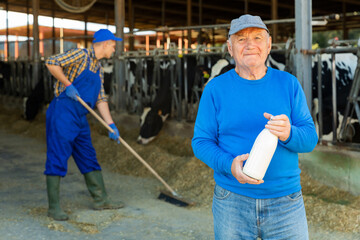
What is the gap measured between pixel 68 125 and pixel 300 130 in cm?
265

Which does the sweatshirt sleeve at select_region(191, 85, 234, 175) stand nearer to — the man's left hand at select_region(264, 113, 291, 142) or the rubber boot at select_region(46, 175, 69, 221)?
the man's left hand at select_region(264, 113, 291, 142)

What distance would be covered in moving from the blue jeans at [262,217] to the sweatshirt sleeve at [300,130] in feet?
0.69

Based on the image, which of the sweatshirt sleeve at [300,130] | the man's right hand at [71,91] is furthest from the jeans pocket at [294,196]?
the man's right hand at [71,91]

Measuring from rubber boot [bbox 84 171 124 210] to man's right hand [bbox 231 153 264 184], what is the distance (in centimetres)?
282

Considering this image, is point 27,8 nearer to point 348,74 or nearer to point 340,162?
point 348,74

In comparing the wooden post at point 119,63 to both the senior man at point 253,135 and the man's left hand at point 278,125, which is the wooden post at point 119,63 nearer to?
the senior man at point 253,135

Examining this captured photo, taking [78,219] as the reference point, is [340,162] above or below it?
above

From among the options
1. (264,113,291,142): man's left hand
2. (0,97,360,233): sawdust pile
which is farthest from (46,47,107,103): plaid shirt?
(264,113,291,142): man's left hand

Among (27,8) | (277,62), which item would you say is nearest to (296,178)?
(277,62)

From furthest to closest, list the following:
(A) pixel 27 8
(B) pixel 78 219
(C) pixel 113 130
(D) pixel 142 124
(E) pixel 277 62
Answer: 1. (A) pixel 27 8
2. (D) pixel 142 124
3. (E) pixel 277 62
4. (C) pixel 113 130
5. (B) pixel 78 219

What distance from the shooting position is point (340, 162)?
443cm

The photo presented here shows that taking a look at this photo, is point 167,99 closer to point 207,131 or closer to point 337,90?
point 337,90

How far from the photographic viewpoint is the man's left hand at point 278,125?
1.61m

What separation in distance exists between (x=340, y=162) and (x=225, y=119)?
296 centimetres
